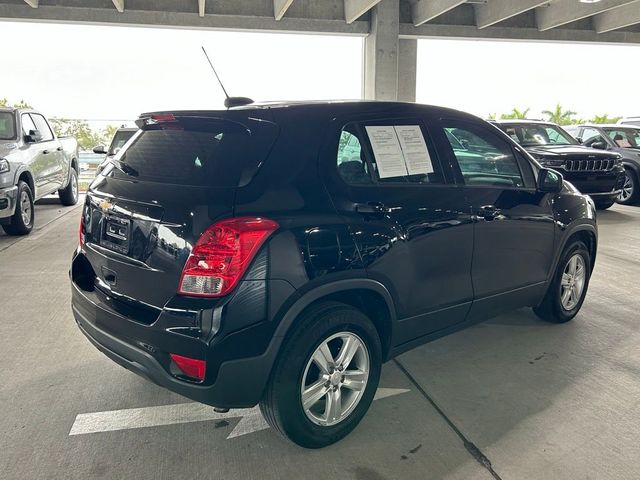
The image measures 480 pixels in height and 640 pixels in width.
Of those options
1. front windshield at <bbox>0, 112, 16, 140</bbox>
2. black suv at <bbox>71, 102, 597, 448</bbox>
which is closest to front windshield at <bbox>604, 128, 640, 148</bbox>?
black suv at <bbox>71, 102, 597, 448</bbox>

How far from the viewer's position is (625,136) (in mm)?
10938

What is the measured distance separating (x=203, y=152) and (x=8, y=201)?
5.59m

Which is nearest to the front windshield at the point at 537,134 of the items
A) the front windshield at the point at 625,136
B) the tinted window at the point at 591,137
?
the tinted window at the point at 591,137

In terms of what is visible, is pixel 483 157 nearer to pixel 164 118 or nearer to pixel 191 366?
pixel 164 118

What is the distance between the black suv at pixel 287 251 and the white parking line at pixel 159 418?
39 centimetres

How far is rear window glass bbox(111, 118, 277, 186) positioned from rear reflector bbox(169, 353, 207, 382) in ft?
2.38

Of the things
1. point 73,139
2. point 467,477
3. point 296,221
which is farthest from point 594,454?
point 73,139

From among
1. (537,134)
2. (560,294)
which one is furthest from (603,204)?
(560,294)

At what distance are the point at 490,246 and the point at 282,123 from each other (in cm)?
156

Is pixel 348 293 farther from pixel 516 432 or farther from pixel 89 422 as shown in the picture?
pixel 89 422

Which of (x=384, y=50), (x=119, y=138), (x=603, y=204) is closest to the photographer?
(x=119, y=138)

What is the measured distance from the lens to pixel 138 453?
245cm

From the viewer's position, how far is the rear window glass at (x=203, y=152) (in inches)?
86.8

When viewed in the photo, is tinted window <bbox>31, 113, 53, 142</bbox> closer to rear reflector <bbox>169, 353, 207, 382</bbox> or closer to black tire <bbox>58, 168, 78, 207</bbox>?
black tire <bbox>58, 168, 78, 207</bbox>
